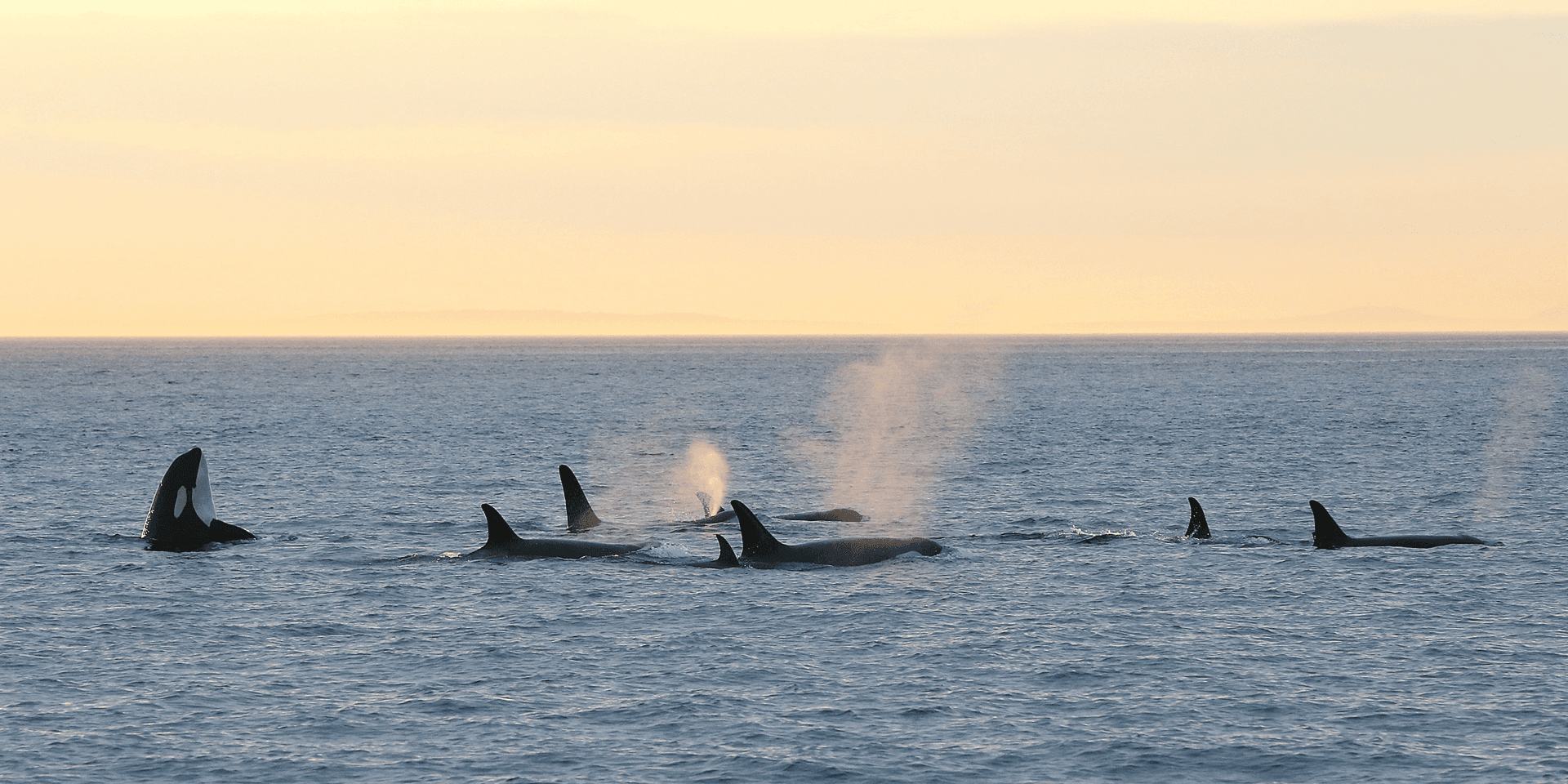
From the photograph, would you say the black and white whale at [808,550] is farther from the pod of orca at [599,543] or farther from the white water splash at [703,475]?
the white water splash at [703,475]

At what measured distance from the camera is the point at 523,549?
3216cm

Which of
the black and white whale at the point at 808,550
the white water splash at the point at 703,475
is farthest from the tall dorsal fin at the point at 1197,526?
the white water splash at the point at 703,475

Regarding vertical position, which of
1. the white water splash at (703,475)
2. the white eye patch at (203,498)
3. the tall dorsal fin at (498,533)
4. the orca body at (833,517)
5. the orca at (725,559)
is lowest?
the white water splash at (703,475)

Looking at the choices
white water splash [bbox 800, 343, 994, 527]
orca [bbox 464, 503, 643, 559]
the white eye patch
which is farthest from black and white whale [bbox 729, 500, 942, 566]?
the white eye patch

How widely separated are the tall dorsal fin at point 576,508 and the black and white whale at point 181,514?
848cm

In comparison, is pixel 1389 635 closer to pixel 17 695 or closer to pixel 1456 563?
pixel 1456 563

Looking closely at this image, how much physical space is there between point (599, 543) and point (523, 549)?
172 cm

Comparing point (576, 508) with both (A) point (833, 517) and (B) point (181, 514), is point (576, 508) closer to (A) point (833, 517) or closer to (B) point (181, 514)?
(A) point (833, 517)

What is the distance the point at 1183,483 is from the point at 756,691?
3644 cm

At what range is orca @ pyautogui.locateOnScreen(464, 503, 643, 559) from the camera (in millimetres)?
31844

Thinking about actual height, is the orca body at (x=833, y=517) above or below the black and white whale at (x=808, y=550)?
below

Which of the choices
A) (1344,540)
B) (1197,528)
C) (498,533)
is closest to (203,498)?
(498,533)

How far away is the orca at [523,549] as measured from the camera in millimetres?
31844

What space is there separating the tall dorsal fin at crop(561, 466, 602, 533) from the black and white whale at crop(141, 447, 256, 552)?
8.48 metres
